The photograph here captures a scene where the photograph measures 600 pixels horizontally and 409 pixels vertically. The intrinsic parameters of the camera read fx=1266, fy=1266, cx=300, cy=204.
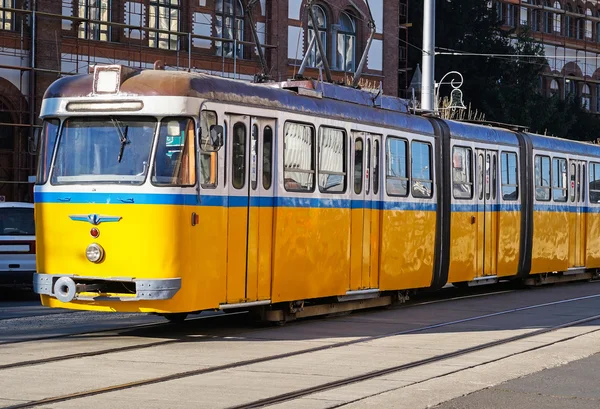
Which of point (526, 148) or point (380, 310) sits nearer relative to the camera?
point (380, 310)

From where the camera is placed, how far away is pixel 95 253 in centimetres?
1385

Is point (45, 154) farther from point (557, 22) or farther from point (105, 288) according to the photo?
point (557, 22)

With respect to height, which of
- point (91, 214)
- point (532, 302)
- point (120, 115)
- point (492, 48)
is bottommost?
point (532, 302)

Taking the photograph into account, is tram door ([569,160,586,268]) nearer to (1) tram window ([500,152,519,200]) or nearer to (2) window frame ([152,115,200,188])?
Answer: (1) tram window ([500,152,519,200])

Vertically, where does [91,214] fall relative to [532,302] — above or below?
above

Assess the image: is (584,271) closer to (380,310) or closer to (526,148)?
(526,148)

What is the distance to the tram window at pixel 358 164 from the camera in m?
17.3

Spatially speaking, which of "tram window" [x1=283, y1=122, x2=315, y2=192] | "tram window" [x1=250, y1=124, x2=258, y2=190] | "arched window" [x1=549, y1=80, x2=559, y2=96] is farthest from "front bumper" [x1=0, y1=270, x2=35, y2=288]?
"arched window" [x1=549, y1=80, x2=559, y2=96]

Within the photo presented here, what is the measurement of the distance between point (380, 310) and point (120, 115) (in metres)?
6.52

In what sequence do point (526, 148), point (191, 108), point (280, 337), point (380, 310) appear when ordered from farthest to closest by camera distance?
1. point (526, 148)
2. point (380, 310)
3. point (280, 337)
4. point (191, 108)

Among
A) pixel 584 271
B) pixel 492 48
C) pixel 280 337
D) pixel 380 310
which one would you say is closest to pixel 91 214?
pixel 280 337

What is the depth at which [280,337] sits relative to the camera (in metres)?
14.9

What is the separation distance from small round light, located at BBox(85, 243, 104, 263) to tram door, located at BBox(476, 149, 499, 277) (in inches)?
368

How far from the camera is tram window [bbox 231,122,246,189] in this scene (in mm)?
14570
